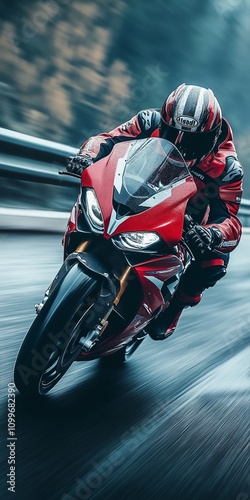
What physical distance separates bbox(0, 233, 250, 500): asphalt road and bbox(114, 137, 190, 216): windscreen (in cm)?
93

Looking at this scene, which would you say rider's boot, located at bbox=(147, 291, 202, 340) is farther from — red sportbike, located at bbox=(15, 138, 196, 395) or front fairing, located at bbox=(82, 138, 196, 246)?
front fairing, located at bbox=(82, 138, 196, 246)

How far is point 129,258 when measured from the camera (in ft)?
9.21

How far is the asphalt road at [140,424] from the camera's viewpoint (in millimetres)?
2383

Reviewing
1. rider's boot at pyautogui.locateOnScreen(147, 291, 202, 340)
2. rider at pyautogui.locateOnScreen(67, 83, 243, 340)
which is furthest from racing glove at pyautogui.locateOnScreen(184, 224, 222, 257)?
rider's boot at pyautogui.locateOnScreen(147, 291, 202, 340)

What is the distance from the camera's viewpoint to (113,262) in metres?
2.80

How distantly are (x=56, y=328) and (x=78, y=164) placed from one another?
1004 millimetres

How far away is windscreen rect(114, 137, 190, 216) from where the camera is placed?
281cm

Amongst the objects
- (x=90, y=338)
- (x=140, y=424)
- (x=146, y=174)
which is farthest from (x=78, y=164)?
(x=140, y=424)

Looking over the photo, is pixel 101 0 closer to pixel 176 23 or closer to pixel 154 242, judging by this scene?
pixel 176 23

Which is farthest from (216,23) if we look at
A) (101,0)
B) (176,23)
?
(101,0)

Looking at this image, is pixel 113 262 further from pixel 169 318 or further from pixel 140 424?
pixel 169 318

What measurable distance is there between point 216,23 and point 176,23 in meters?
3.21

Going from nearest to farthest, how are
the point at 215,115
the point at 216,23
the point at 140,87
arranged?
the point at 215,115, the point at 140,87, the point at 216,23

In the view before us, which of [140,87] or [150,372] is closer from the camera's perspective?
[150,372]
